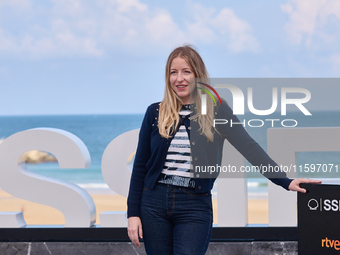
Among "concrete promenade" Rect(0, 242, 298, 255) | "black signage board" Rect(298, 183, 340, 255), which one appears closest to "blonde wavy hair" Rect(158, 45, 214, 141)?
"black signage board" Rect(298, 183, 340, 255)

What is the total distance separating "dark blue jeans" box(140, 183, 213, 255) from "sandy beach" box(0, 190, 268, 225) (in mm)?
6168

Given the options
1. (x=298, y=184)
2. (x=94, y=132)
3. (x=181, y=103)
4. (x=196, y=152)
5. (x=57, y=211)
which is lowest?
(x=57, y=211)

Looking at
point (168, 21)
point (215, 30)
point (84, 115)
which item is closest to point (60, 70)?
point (84, 115)

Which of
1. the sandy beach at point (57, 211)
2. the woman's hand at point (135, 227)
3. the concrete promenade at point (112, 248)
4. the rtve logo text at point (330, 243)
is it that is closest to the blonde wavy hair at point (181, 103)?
the woman's hand at point (135, 227)

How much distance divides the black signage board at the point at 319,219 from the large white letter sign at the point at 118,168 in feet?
6.34

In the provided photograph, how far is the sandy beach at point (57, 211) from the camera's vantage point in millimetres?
9273

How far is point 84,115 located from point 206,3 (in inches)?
411

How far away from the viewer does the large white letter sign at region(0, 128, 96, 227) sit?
3.64 m

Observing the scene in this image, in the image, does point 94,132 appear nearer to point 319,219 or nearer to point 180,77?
point 180,77

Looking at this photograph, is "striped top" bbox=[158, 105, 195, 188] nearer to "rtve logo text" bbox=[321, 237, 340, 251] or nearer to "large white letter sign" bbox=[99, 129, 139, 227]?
"rtve logo text" bbox=[321, 237, 340, 251]

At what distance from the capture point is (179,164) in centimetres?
198

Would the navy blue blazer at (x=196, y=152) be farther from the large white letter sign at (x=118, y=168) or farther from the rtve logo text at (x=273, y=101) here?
the large white letter sign at (x=118, y=168)

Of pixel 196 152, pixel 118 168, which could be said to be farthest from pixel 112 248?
pixel 196 152

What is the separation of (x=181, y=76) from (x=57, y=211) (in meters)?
8.68
